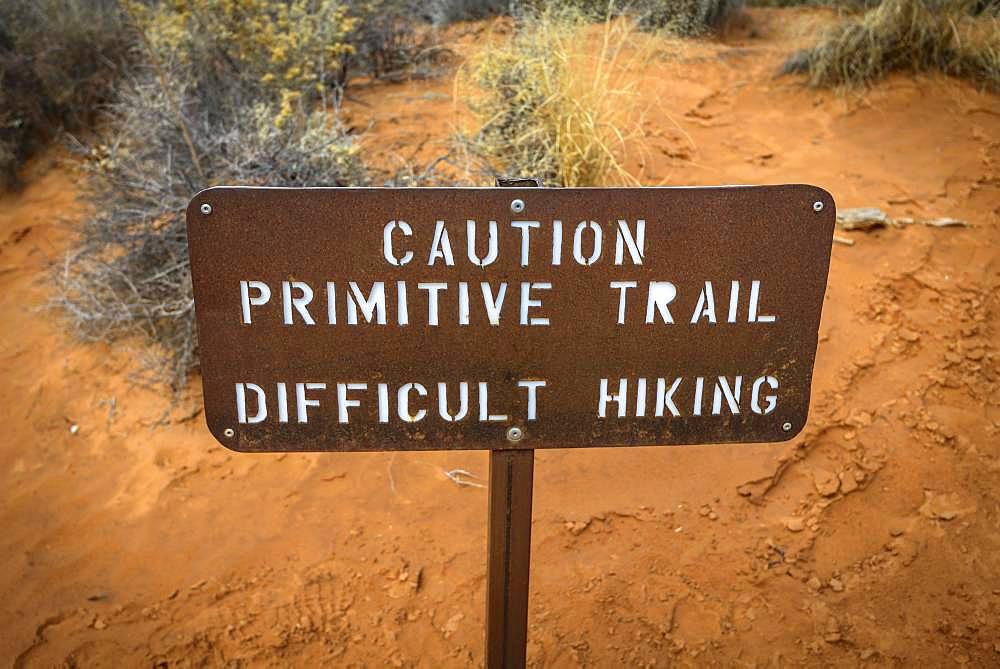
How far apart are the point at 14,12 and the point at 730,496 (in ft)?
19.0

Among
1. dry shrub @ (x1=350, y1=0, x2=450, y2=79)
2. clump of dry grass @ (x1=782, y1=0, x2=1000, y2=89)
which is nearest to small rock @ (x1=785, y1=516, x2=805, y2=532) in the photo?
clump of dry grass @ (x1=782, y1=0, x2=1000, y2=89)

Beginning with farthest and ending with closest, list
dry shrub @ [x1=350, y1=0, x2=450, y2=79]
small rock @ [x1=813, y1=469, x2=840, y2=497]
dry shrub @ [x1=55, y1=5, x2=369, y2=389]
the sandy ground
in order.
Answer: dry shrub @ [x1=350, y1=0, x2=450, y2=79] → dry shrub @ [x1=55, y1=5, x2=369, y2=389] → small rock @ [x1=813, y1=469, x2=840, y2=497] → the sandy ground

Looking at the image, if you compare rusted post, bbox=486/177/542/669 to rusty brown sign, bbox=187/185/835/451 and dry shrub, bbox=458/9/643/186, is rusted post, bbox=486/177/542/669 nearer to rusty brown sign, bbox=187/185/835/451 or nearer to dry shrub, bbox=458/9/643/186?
rusty brown sign, bbox=187/185/835/451

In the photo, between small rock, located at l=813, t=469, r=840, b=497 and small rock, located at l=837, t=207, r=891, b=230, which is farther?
small rock, located at l=837, t=207, r=891, b=230

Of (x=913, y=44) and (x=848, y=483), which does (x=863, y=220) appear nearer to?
(x=848, y=483)

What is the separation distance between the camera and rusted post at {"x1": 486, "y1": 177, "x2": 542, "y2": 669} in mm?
1616

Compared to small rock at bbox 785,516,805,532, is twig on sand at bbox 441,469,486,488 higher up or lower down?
lower down

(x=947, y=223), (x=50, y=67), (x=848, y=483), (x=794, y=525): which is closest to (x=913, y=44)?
(x=947, y=223)

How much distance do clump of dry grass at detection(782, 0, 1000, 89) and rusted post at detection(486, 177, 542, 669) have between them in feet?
14.3

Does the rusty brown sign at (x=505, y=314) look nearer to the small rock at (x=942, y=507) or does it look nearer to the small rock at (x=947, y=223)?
the small rock at (x=942, y=507)

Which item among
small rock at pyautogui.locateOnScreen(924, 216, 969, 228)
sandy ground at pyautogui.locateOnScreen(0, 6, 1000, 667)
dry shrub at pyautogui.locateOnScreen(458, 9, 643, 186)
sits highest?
dry shrub at pyautogui.locateOnScreen(458, 9, 643, 186)

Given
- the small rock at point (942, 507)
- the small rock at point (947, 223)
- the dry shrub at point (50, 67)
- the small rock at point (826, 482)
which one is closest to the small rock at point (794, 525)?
the small rock at point (826, 482)

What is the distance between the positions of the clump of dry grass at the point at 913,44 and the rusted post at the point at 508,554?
172 inches

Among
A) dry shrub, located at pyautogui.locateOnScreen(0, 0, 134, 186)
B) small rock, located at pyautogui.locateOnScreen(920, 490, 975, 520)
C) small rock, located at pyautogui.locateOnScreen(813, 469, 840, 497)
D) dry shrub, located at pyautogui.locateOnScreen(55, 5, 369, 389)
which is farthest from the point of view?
dry shrub, located at pyautogui.locateOnScreen(0, 0, 134, 186)
